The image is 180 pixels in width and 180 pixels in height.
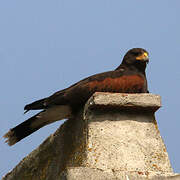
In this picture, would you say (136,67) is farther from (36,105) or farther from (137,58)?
(36,105)

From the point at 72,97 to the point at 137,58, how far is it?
5.60ft

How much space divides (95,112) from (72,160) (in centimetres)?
51

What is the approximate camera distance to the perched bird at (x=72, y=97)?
412 cm

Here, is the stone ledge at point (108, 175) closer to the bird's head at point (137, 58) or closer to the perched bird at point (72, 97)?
the perched bird at point (72, 97)

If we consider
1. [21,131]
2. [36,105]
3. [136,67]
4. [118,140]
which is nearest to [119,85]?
[118,140]

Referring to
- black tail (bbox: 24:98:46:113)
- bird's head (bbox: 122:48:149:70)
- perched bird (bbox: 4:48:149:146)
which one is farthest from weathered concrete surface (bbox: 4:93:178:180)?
bird's head (bbox: 122:48:149:70)

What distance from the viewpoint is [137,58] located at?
220 inches

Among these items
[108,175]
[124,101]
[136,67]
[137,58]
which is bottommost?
[108,175]

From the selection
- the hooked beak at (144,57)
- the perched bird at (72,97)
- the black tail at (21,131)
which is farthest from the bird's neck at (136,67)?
the black tail at (21,131)

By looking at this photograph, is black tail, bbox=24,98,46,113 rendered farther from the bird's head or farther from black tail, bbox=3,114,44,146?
the bird's head

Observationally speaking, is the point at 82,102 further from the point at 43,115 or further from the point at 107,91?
the point at 43,115

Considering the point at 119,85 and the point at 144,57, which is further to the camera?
the point at 144,57

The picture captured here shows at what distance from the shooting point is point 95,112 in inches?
149

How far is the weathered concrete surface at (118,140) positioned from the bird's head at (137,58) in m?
1.56
